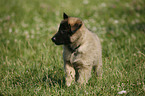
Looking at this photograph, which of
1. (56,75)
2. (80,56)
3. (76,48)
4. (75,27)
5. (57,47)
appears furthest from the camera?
(57,47)

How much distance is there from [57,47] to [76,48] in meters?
1.57

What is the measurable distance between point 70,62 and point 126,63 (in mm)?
1332

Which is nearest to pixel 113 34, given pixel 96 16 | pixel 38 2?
pixel 96 16

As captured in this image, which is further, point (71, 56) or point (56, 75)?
point (56, 75)

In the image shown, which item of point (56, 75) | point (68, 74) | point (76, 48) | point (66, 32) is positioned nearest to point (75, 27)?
point (66, 32)

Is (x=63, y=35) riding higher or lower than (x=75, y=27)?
lower

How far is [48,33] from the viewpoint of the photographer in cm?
582

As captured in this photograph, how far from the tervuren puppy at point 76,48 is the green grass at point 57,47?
0.24 metres

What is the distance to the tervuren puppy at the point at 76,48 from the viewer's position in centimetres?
342

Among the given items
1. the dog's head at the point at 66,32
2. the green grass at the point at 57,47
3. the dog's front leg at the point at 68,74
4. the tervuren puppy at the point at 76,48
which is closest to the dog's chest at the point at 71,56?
the tervuren puppy at the point at 76,48

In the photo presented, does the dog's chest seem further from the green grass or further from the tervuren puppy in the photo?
the green grass

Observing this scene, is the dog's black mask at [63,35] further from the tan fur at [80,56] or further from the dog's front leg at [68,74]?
the dog's front leg at [68,74]

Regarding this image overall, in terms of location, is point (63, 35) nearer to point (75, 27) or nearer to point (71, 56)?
point (75, 27)

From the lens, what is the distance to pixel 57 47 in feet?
16.7
